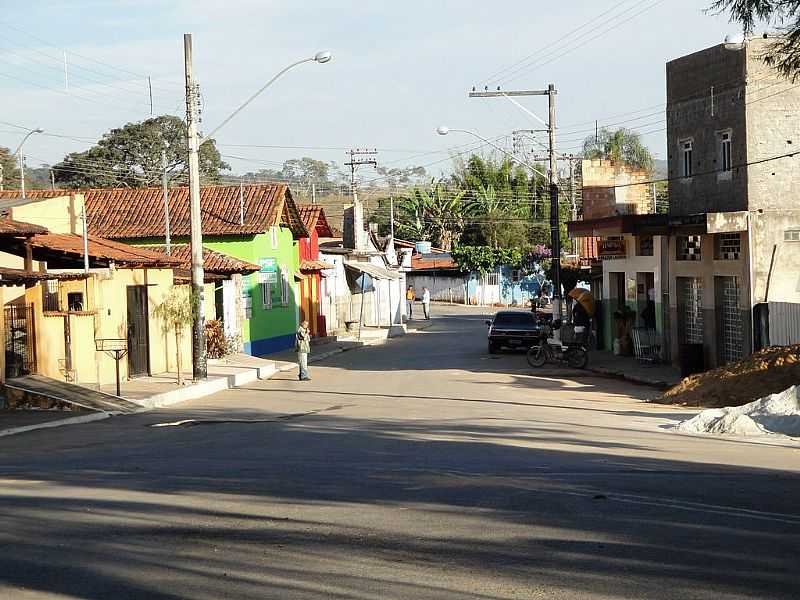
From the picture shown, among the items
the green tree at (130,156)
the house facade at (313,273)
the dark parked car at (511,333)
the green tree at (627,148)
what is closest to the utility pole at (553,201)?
the dark parked car at (511,333)

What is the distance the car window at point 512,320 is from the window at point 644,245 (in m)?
6.83

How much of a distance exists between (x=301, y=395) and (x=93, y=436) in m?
8.76

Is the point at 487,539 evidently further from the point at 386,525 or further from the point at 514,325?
the point at 514,325

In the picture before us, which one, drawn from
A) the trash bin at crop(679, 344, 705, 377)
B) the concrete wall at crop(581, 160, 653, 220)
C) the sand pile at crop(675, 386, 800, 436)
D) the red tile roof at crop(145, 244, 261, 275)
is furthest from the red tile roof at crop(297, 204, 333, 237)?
the sand pile at crop(675, 386, 800, 436)

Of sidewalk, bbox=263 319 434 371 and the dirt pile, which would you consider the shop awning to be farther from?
the dirt pile

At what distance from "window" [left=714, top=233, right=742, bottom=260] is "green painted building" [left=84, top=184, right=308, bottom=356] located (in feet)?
60.8

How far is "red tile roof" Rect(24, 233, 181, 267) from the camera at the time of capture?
26578mm

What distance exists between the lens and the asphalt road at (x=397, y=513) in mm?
7555

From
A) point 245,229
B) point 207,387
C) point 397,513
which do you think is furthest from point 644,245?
point 397,513

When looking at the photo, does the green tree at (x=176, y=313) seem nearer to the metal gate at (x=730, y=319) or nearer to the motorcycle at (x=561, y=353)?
the motorcycle at (x=561, y=353)

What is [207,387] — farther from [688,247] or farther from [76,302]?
[688,247]

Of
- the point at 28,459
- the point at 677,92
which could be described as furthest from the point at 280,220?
the point at 28,459

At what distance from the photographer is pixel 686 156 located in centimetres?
3197

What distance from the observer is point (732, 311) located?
2939cm
